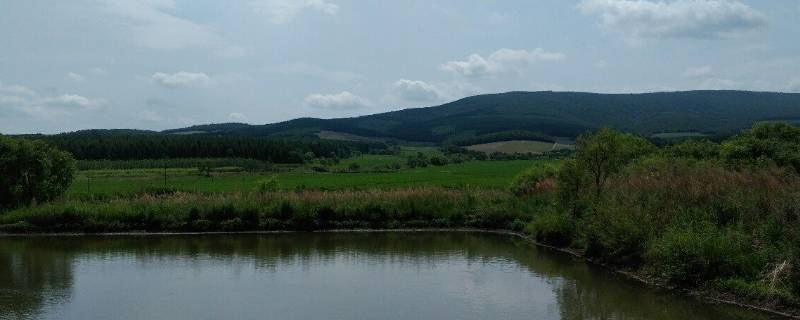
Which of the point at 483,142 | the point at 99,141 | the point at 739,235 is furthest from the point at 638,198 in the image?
the point at 483,142

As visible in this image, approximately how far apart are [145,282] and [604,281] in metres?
14.8

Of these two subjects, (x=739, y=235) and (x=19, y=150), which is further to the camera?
(x=19, y=150)

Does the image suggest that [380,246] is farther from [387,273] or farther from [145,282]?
[145,282]

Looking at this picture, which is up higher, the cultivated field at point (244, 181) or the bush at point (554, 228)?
the cultivated field at point (244, 181)

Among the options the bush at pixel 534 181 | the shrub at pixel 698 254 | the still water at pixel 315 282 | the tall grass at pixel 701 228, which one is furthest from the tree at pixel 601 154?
the bush at pixel 534 181

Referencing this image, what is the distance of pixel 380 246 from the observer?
2998 cm

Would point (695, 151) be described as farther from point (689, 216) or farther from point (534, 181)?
point (689, 216)

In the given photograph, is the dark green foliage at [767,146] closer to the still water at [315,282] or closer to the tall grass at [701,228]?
the tall grass at [701,228]

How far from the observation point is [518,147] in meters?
127

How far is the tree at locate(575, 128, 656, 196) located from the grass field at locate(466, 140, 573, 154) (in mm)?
92261

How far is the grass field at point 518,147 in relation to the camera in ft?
406

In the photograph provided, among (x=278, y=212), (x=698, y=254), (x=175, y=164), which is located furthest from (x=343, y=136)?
(x=698, y=254)

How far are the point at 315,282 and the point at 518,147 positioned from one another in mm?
108070

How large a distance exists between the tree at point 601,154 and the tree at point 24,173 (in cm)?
2730
